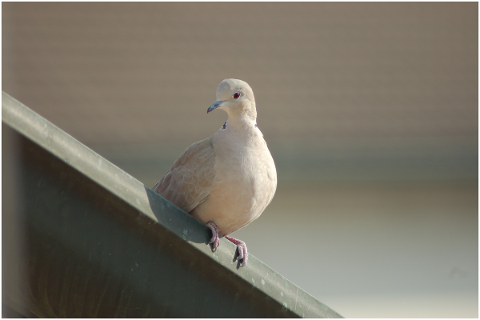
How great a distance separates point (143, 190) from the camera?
126cm

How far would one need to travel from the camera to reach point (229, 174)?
6.47 ft

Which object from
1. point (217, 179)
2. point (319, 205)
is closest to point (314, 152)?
point (319, 205)

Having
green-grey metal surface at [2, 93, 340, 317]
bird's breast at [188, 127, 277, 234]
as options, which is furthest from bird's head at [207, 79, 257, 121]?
green-grey metal surface at [2, 93, 340, 317]

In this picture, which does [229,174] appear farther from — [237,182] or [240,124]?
[240,124]

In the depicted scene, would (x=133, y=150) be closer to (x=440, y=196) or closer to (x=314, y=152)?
(x=314, y=152)

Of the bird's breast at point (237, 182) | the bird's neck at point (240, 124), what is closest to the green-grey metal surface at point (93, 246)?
the bird's breast at point (237, 182)

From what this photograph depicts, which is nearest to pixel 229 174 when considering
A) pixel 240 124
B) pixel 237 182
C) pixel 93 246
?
pixel 237 182

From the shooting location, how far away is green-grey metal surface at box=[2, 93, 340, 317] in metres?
1.11

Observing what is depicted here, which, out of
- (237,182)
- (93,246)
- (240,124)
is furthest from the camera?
(240,124)

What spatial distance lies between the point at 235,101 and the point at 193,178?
31 cm

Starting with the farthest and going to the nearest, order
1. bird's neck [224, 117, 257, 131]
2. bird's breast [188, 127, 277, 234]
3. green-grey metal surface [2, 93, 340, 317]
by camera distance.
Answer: bird's neck [224, 117, 257, 131], bird's breast [188, 127, 277, 234], green-grey metal surface [2, 93, 340, 317]

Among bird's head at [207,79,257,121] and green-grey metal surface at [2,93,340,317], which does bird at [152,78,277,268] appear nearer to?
bird's head at [207,79,257,121]

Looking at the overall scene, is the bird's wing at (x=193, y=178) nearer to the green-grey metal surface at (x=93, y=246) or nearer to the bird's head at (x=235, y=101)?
the bird's head at (x=235, y=101)

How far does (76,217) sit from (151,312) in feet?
0.89
